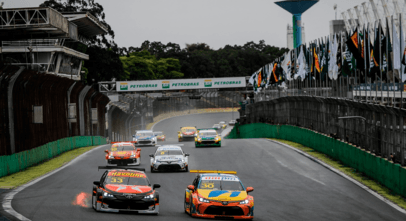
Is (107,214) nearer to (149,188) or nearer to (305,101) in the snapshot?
(149,188)

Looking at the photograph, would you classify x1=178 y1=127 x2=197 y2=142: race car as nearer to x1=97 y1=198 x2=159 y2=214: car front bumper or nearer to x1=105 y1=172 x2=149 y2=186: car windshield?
x1=105 y1=172 x2=149 y2=186: car windshield

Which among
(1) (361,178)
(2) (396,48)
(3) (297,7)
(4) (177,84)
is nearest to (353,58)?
(2) (396,48)

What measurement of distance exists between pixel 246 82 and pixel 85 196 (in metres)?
66.1

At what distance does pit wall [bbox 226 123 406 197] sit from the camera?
19188 mm

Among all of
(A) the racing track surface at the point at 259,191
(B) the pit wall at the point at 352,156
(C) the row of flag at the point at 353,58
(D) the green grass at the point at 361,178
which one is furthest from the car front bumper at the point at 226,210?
(C) the row of flag at the point at 353,58

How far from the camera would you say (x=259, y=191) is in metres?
19.8

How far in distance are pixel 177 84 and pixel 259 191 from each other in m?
58.6

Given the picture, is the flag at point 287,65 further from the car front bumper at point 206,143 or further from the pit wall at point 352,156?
the car front bumper at point 206,143

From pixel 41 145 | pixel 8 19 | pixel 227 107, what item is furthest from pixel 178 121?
pixel 41 145

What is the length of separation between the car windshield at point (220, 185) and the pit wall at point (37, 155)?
37.2 feet

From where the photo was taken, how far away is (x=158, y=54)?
513 ft

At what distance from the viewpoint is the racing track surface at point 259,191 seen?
1484 cm

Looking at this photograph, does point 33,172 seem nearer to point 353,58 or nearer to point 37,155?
point 37,155

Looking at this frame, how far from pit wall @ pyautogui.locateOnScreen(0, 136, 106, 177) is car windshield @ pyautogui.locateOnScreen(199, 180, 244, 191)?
37.2 ft
